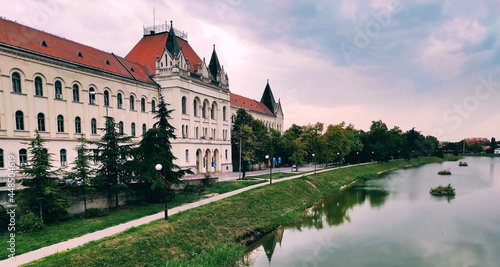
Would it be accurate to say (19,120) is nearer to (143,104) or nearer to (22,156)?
(22,156)

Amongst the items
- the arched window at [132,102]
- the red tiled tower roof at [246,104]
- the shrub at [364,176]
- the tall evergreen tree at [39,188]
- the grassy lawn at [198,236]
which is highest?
the red tiled tower roof at [246,104]

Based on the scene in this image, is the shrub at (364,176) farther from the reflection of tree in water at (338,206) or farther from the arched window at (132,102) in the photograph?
the arched window at (132,102)

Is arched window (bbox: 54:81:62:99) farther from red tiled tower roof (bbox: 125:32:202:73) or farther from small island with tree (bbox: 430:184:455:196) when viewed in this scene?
small island with tree (bbox: 430:184:455:196)

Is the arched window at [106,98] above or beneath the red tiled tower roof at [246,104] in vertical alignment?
beneath

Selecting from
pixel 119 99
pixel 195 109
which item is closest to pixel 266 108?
pixel 195 109

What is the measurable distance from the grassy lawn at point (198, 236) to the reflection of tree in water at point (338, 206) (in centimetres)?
120

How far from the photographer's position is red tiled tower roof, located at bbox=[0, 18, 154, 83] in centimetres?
2453

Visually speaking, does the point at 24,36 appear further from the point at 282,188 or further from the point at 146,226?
the point at 282,188

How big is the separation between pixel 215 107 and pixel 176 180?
78.3 feet

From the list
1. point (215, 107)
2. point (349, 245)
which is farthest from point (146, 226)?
point (215, 107)

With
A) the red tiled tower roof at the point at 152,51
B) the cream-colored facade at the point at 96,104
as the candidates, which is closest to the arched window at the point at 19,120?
the cream-colored facade at the point at 96,104

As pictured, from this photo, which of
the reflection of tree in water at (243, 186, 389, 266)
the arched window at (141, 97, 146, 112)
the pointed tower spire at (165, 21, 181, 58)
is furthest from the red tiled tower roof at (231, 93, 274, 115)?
the reflection of tree in water at (243, 186, 389, 266)

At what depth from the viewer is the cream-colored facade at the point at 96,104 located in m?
23.7

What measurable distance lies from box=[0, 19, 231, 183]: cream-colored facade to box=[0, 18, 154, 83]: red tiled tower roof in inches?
10.3
